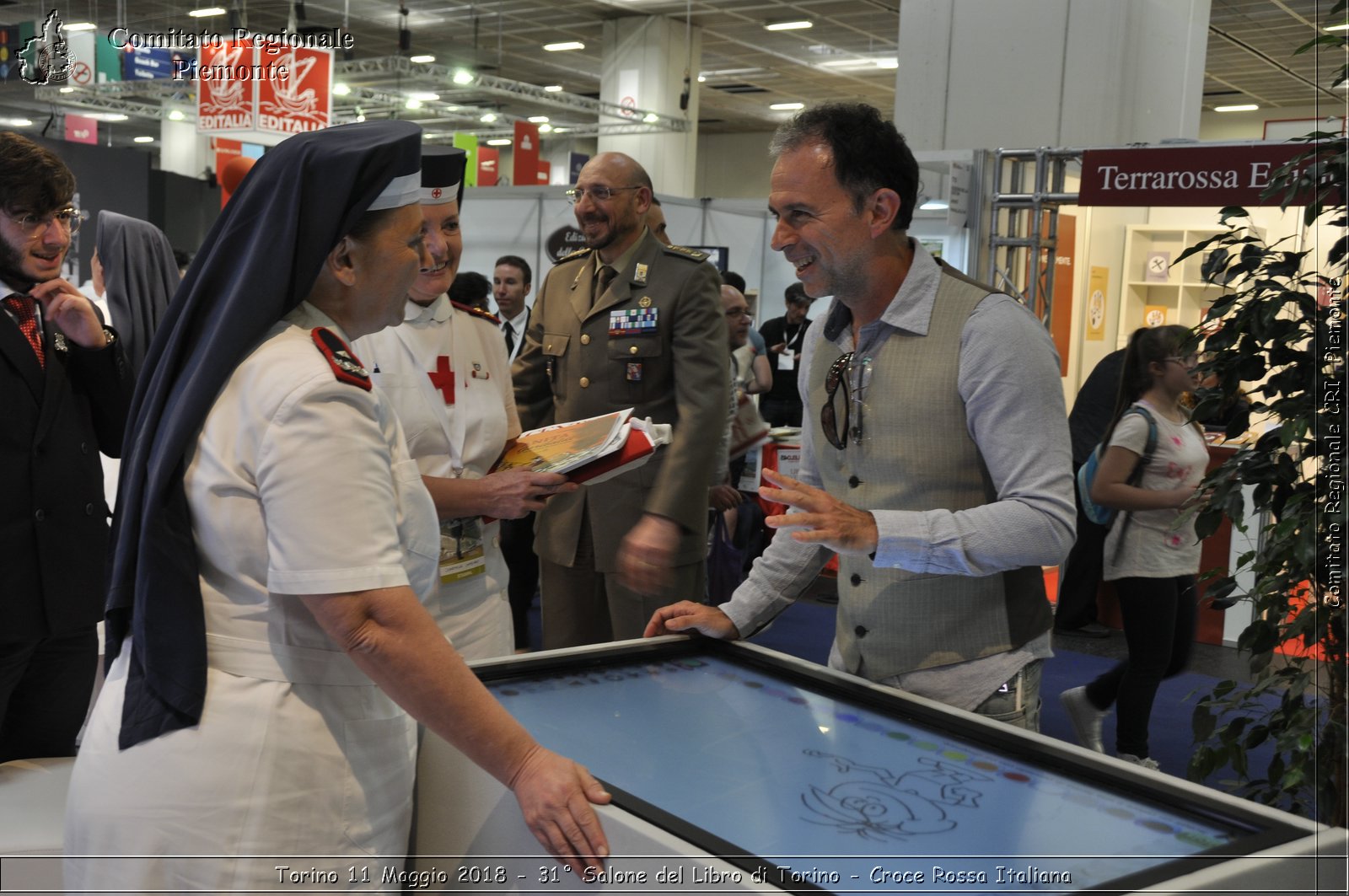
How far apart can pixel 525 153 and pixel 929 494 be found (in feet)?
44.8

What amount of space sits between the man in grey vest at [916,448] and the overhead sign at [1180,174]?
385 centimetres

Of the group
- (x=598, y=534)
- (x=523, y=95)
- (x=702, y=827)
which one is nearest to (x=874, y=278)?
(x=702, y=827)

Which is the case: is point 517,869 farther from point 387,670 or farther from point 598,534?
point 598,534

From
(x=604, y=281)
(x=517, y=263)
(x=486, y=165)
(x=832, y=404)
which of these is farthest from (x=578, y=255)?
(x=486, y=165)

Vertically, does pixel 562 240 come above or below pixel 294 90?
below

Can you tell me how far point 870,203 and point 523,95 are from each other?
521 inches

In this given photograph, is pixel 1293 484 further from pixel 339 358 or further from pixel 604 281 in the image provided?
pixel 339 358

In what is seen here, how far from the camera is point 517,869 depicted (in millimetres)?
1322

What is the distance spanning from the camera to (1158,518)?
4.00 m

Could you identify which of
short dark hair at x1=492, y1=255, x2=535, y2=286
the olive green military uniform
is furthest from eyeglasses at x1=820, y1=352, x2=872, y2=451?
short dark hair at x1=492, y1=255, x2=535, y2=286

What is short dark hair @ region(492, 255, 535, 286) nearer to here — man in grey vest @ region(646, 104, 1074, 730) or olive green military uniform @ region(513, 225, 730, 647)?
olive green military uniform @ region(513, 225, 730, 647)

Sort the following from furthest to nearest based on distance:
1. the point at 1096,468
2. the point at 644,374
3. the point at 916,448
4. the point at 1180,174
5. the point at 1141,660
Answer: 1. the point at 1180,174
2. the point at 1096,468
3. the point at 1141,660
4. the point at 644,374
5. the point at 916,448

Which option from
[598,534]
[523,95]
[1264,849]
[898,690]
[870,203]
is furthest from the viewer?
[523,95]

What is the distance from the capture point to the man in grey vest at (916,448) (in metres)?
1.67
